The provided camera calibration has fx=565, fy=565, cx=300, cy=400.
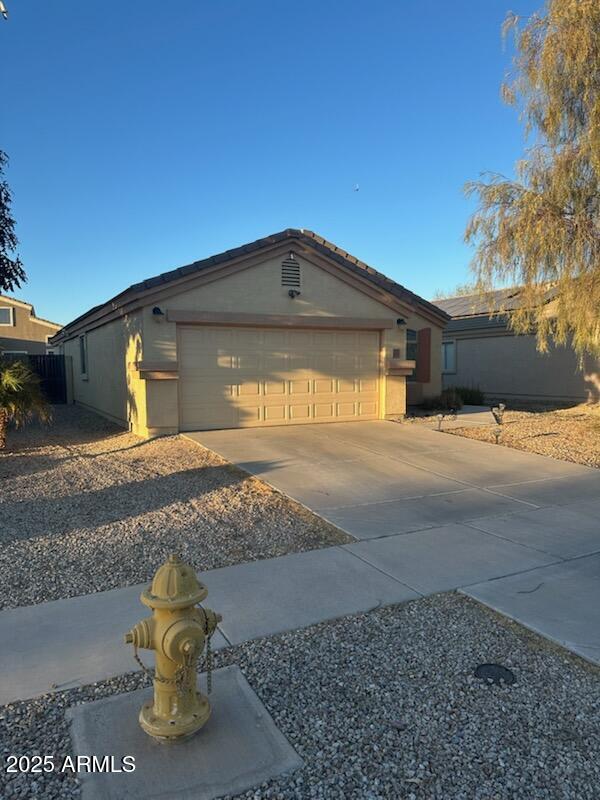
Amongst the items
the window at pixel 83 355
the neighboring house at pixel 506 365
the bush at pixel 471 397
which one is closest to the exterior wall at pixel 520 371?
the neighboring house at pixel 506 365

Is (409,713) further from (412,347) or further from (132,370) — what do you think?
(412,347)

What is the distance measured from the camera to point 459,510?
671 centimetres

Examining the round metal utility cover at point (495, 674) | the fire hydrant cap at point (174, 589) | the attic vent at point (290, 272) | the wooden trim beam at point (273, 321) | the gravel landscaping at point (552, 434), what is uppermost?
the attic vent at point (290, 272)

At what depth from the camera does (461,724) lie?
2.84 meters

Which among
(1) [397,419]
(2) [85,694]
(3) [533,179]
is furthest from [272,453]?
(3) [533,179]

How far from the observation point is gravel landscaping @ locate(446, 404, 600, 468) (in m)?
10.3

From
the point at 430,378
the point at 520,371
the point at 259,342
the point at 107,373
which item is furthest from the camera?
the point at 520,371

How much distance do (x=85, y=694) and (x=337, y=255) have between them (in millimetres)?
11621

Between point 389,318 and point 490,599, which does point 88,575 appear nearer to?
point 490,599

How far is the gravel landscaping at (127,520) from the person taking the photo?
4844 mm

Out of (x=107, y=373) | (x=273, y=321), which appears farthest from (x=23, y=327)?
(x=273, y=321)

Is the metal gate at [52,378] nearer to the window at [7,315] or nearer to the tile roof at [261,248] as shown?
the tile roof at [261,248]

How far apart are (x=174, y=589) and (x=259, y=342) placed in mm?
10447

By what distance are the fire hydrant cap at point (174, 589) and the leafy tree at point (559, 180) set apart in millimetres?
10859
